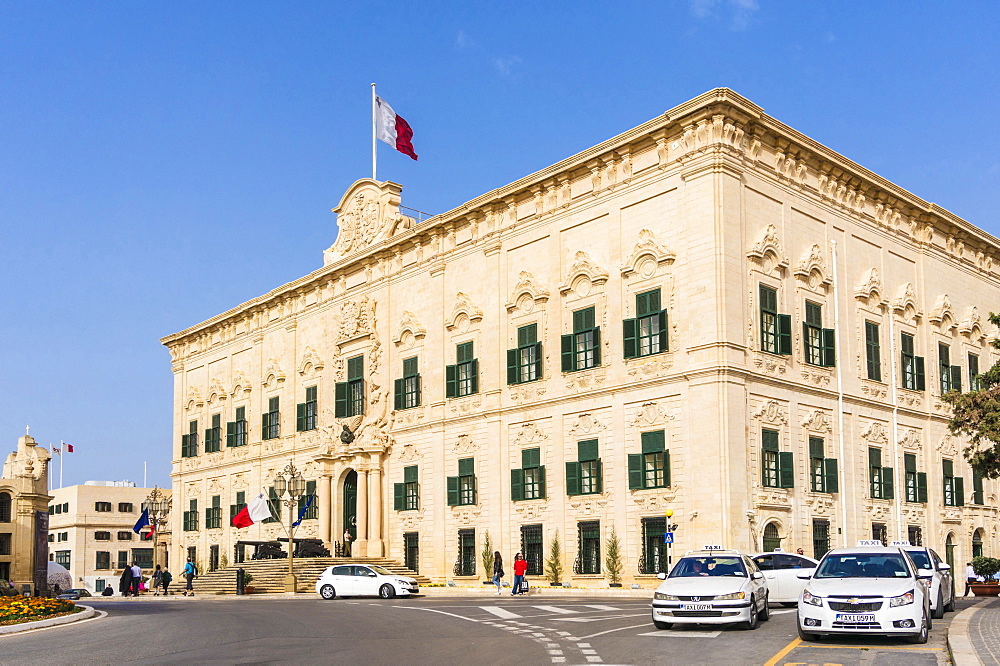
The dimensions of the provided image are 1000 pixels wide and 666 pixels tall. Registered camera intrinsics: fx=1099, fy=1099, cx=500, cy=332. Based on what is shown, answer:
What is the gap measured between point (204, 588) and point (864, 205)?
32.8m

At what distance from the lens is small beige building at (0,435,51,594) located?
201 ft

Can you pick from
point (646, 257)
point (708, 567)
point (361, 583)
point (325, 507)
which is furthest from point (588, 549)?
point (708, 567)

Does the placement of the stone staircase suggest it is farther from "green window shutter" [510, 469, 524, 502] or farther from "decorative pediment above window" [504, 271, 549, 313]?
"decorative pediment above window" [504, 271, 549, 313]

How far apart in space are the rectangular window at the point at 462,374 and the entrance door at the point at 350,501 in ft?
25.8

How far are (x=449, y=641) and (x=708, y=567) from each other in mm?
5223

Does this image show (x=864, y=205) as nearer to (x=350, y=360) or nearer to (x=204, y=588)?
(x=350, y=360)

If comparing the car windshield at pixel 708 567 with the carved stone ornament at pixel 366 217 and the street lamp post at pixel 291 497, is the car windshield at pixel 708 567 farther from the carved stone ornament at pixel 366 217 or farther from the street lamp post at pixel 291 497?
the carved stone ornament at pixel 366 217

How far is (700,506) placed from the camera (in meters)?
33.8

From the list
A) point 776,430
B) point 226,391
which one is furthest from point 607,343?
point 226,391

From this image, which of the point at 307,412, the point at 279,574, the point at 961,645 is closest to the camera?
the point at 961,645

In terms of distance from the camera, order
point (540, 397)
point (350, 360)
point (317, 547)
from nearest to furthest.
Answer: point (540, 397) → point (317, 547) → point (350, 360)

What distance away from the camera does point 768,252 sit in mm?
36625

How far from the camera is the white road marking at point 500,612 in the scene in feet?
79.4

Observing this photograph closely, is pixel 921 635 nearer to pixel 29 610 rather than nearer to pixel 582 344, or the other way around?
pixel 29 610
